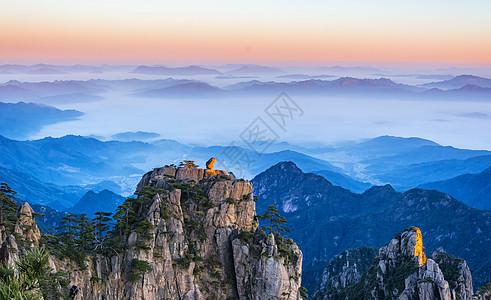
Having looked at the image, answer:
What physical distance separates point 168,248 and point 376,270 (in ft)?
170

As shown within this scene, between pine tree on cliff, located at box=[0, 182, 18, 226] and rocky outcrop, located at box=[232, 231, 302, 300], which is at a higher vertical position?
pine tree on cliff, located at box=[0, 182, 18, 226]

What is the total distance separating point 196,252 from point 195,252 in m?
0.19

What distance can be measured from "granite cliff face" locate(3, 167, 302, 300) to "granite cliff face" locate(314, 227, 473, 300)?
23476 mm

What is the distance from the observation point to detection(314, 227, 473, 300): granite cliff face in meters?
71.4

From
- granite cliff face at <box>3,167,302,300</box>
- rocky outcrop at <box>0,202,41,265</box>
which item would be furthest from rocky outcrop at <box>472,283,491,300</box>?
rocky outcrop at <box>0,202,41,265</box>

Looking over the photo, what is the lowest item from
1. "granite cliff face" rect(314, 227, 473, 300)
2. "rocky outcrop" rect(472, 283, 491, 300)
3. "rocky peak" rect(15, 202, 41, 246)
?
"rocky outcrop" rect(472, 283, 491, 300)

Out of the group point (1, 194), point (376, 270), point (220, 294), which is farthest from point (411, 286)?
point (1, 194)

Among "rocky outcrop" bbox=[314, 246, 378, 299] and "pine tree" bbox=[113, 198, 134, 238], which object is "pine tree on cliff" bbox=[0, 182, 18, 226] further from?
"rocky outcrop" bbox=[314, 246, 378, 299]

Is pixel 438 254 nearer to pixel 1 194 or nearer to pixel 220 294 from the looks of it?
pixel 220 294

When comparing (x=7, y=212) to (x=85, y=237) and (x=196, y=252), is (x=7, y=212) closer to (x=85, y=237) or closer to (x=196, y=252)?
(x=85, y=237)

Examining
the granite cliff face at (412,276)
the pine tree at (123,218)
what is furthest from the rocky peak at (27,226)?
the granite cliff face at (412,276)

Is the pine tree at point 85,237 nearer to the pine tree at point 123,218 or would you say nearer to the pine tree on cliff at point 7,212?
the pine tree at point 123,218

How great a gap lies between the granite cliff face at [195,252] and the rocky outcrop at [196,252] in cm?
10

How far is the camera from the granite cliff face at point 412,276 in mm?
71375
